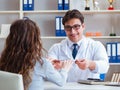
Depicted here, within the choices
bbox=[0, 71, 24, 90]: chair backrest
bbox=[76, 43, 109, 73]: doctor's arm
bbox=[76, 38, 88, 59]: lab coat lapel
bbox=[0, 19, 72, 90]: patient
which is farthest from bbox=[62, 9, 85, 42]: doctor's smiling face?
bbox=[0, 71, 24, 90]: chair backrest

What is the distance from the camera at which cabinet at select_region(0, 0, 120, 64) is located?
14.0 feet

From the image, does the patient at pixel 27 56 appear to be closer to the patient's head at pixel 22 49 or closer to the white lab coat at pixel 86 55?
the patient's head at pixel 22 49

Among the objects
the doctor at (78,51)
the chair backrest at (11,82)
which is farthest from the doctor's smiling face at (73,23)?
the chair backrest at (11,82)

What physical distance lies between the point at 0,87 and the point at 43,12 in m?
2.91

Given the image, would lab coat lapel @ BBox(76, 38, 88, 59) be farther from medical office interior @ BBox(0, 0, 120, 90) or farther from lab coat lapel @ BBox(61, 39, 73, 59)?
medical office interior @ BBox(0, 0, 120, 90)

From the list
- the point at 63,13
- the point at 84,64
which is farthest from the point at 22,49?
the point at 63,13

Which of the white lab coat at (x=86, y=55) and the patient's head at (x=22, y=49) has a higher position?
the patient's head at (x=22, y=49)

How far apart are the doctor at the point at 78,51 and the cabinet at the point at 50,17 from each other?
1.44m

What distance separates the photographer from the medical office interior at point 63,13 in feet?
13.5

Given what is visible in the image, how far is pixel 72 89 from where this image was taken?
1881 mm

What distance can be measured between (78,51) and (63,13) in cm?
167

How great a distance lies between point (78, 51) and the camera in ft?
8.93

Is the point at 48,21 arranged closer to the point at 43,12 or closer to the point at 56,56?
the point at 43,12

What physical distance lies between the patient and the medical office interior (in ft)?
7.61
